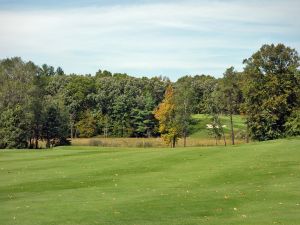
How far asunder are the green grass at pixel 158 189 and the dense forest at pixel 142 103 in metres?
26.6

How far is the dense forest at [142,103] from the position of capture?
6844 cm

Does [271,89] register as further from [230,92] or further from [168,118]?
[168,118]

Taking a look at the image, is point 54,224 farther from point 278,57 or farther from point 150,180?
point 278,57

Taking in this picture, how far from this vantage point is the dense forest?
68438 millimetres

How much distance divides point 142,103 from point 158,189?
92.0m

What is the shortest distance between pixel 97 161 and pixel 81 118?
83.2 m

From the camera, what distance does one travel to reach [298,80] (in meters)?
67.2

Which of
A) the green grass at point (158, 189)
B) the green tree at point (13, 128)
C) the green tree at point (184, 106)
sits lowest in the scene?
the green grass at point (158, 189)

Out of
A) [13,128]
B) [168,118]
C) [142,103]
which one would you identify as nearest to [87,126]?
[142,103]

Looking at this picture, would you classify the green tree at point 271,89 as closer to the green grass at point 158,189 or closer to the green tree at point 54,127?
the green grass at point 158,189

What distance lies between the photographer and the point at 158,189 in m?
25.7

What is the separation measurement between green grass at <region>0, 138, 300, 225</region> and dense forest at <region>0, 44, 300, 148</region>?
1049 inches

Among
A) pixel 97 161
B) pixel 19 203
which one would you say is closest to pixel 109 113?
pixel 97 161

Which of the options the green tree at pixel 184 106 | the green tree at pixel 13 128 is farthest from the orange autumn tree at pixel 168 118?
the green tree at pixel 13 128
